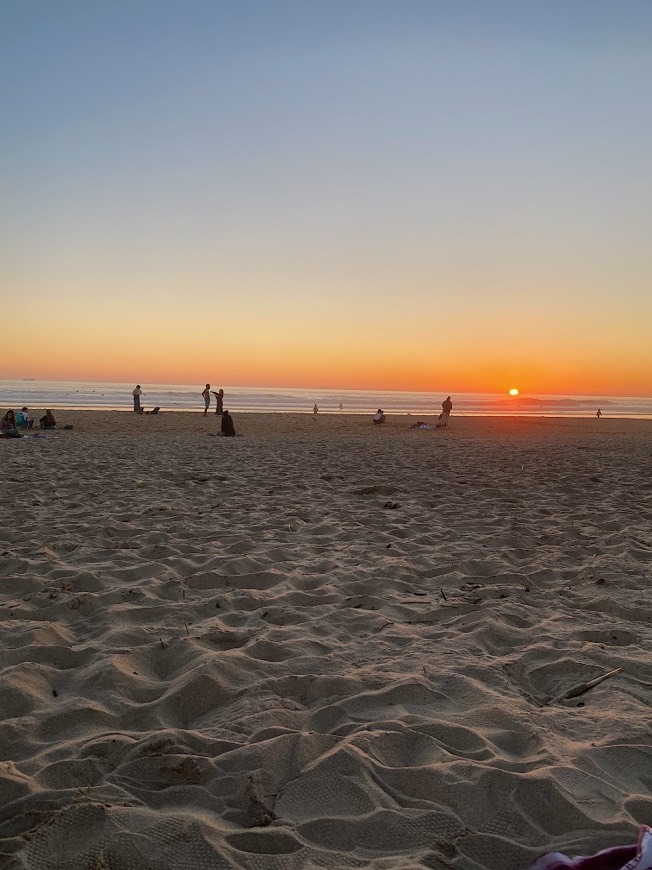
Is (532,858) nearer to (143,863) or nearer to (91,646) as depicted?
(143,863)

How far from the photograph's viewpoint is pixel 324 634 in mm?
3807

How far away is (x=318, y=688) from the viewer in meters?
3.12

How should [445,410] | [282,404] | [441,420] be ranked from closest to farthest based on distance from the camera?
[445,410]
[441,420]
[282,404]

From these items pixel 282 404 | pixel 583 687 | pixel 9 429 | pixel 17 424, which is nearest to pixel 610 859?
pixel 583 687

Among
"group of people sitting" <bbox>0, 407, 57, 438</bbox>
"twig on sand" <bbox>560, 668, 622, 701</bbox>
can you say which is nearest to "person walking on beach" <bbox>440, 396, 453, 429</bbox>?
"group of people sitting" <bbox>0, 407, 57, 438</bbox>

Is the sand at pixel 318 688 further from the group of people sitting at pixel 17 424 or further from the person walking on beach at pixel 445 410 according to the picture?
the person walking on beach at pixel 445 410

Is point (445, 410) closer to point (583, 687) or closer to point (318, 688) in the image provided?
point (583, 687)

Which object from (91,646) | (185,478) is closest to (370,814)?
(91,646)

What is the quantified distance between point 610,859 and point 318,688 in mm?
1502

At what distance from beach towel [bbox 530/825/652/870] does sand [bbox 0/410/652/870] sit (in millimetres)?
97

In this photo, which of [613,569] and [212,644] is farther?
[613,569]

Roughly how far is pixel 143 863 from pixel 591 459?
1353cm

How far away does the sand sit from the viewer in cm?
214

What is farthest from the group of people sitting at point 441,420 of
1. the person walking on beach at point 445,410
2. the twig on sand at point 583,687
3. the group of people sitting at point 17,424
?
the twig on sand at point 583,687
